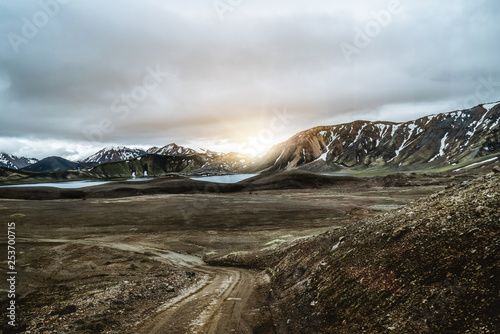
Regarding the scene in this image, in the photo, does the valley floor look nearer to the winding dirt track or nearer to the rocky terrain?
the winding dirt track

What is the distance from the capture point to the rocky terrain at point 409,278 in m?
6.90

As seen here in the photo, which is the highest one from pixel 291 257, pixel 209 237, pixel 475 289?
pixel 475 289

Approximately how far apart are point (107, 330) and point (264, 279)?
10.00 metres

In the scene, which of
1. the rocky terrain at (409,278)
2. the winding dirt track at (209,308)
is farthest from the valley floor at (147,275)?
the rocky terrain at (409,278)

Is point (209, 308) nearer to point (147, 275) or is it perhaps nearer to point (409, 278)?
point (147, 275)

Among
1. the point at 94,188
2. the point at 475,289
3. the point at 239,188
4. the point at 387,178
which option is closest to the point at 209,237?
the point at 475,289

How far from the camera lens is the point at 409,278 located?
888 cm

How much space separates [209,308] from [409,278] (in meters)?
8.63

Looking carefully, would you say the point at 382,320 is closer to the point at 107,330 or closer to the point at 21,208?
the point at 107,330

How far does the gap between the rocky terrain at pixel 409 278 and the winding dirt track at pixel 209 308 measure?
4.44ft

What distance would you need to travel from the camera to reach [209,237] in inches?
1352

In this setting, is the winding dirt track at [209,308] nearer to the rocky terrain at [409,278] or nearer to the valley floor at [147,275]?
the valley floor at [147,275]

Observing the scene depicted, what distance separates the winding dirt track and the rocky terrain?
4.44 feet

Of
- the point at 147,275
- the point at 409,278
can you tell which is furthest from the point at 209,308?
the point at 409,278
